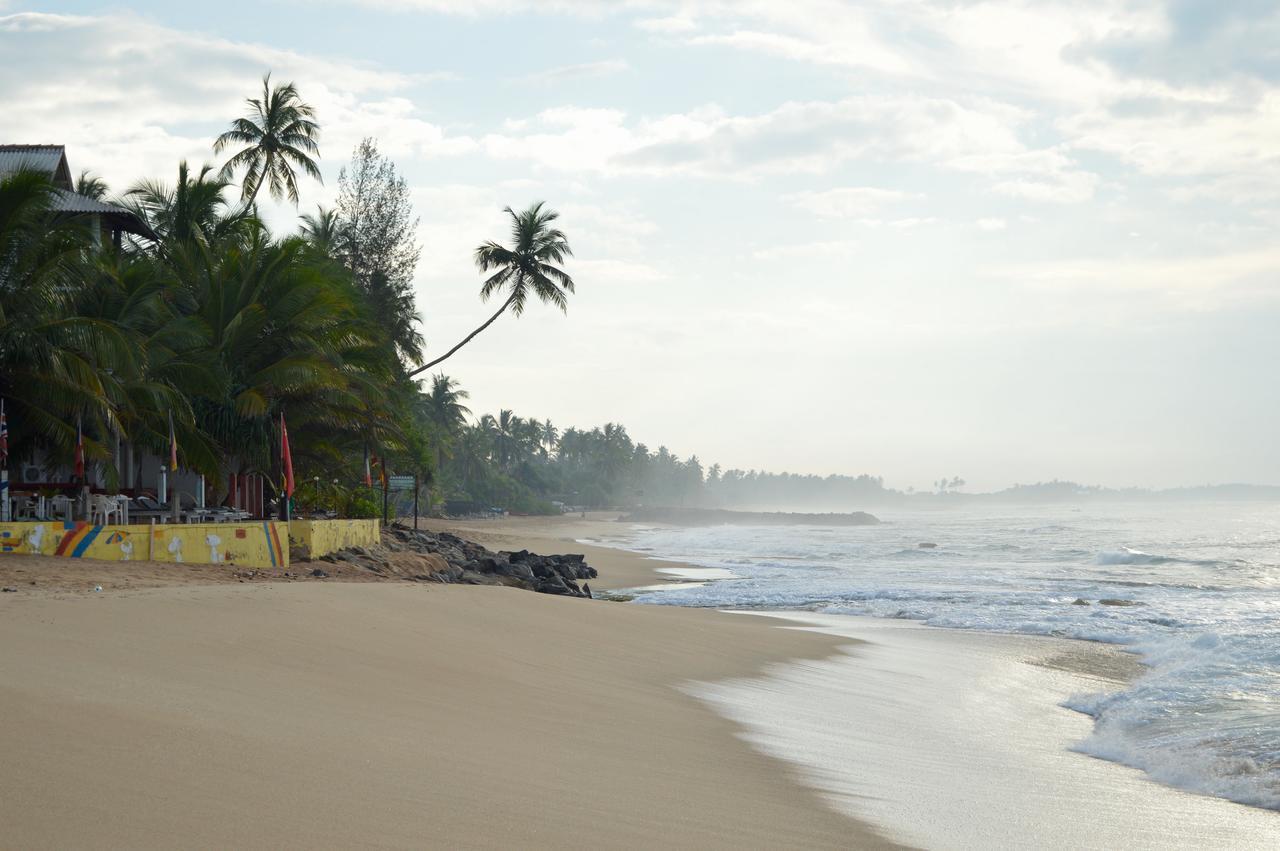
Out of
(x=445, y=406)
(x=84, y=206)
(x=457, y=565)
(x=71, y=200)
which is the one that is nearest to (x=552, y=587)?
(x=457, y=565)

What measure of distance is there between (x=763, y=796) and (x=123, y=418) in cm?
1605

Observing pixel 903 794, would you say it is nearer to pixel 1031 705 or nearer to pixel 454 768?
pixel 454 768

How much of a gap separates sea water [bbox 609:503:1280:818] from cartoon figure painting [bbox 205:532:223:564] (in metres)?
9.88

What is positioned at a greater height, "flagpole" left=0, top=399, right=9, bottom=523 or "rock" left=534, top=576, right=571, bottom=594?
"flagpole" left=0, top=399, right=9, bottom=523

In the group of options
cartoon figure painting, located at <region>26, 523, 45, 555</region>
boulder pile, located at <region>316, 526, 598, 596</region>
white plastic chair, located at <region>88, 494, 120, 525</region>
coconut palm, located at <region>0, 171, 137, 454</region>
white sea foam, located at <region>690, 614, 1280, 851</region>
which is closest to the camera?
white sea foam, located at <region>690, 614, 1280, 851</region>

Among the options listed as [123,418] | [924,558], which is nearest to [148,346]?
[123,418]

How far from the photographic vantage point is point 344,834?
435 centimetres

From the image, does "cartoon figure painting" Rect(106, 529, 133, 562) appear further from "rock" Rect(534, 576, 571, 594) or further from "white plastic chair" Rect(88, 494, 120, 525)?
"rock" Rect(534, 576, 571, 594)

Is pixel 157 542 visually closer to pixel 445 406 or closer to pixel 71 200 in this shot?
pixel 71 200

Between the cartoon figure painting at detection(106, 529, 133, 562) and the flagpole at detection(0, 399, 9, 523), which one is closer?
the cartoon figure painting at detection(106, 529, 133, 562)

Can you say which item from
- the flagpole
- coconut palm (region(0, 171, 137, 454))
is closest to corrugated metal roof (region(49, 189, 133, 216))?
coconut palm (region(0, 171, 137, 454))

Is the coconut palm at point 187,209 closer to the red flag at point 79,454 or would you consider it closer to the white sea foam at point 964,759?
the red flag at point 79,454

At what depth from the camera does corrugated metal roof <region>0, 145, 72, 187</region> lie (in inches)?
960

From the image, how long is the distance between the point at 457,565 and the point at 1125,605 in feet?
47.8
